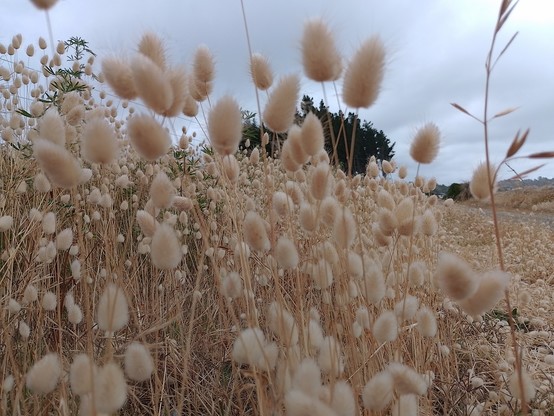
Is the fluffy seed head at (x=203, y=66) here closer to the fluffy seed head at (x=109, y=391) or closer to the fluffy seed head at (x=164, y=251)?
the fluffy seed head at (x=164, y=251)

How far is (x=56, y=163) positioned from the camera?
73 centimetres

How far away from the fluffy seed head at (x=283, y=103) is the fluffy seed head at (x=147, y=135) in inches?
9.5

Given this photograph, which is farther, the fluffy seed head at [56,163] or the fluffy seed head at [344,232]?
the fluffy seed head at [344,232]

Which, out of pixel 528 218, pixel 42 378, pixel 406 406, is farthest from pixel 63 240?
pixel 528 218

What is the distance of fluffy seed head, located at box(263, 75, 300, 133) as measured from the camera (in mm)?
917

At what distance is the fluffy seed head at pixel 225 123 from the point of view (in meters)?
0.84

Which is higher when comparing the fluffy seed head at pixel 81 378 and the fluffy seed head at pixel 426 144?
the fluffy seed head at pixel 426 144

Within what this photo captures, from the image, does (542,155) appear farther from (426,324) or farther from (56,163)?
(56,163)

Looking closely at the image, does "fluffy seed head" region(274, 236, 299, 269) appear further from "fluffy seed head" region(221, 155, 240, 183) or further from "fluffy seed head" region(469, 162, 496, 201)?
"fluffy seed head" region(469, 162, 496, 201)

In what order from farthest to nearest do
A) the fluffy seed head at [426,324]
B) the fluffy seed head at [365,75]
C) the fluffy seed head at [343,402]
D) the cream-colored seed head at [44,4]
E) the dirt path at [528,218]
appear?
1. the dirt path at [528,218]
2. the fluffy seed head at [426,324]
3. the cream-colored seed head at [44,4]
4. the fluffy seed head at [365,75]
5. the fluffy seed head at [343,402]

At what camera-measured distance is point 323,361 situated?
3.06 ft

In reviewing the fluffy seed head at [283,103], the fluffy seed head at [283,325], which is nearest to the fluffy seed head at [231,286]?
the fluffy seed head at [283,325]

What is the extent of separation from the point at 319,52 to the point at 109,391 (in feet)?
2.23

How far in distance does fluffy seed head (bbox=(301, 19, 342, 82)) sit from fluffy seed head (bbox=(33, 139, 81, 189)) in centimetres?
46
